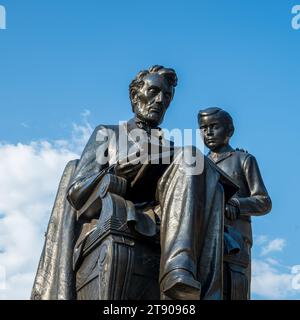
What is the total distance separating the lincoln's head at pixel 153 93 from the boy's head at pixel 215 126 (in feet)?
1.48

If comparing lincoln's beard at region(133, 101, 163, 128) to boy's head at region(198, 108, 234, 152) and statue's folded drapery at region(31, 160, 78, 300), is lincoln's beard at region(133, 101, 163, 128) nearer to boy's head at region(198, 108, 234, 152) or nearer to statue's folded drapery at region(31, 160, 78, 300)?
boy's head at region(198, 108, 234, 152)

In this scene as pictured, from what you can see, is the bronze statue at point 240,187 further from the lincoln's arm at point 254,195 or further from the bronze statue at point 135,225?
the bronze statue at point 135,225

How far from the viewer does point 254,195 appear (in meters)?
10.7

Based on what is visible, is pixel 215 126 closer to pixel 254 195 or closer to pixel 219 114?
pixel 219 114

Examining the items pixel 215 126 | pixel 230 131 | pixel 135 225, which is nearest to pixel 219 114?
pixel 215 126

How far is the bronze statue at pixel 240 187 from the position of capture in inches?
392

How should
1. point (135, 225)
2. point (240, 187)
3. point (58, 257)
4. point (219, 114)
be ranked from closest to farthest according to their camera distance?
point (135, 225), point (58, 257), point (240, 187), point (219, 114)

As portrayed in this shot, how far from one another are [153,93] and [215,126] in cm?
82

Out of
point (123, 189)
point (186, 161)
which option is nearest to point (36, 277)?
point (123, 189)

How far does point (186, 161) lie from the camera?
9477mm

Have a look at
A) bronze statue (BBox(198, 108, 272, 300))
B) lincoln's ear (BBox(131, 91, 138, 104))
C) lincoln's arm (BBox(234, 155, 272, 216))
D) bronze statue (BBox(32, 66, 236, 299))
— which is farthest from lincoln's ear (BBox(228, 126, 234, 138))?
lincoln's ear (BBox(131, 91, 138, 104))

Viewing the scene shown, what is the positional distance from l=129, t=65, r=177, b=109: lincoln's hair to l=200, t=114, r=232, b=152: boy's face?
1.76 ft

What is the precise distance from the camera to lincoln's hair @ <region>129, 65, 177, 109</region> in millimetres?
10789
